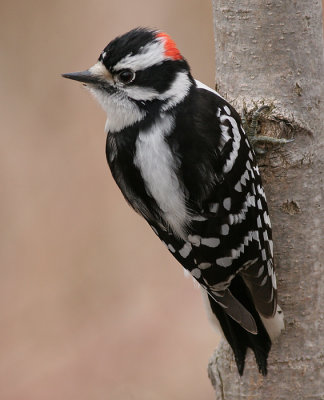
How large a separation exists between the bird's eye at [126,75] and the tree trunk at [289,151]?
0.47m

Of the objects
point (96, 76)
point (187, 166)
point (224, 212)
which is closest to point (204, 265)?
point (224, 212)

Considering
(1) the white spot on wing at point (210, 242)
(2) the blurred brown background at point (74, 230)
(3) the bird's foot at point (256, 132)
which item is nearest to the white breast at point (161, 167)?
(1) the white spot on wing at point (210, 242)

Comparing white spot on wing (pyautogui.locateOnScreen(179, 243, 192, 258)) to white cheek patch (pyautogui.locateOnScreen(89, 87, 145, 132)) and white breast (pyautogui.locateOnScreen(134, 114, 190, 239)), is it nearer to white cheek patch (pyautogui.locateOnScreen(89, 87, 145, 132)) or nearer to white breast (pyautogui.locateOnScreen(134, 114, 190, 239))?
white breast (pyautogui.locateOnScreen(134, 114, 190, 239))

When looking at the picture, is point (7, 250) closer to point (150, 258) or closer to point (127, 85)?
point (150, 258)

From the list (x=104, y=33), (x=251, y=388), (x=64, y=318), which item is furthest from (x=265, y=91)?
(x=64, y=318)

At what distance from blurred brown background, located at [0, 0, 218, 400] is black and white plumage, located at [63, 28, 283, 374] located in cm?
282

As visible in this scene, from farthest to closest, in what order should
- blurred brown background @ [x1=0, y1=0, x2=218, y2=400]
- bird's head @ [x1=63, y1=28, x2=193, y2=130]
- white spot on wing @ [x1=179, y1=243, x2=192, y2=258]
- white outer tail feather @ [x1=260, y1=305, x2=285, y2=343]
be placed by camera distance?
blurred brown background @ [x1=0, y1=0, x2=218, y2=400], white outer tail feather @ [x1=260, y1=305, x2=285, y2=343], white spot on wing @ [x1=179, y1=243, x2=192, y2=258], bird's head @ [x1=63, y1=28, x2=193, y2=130]

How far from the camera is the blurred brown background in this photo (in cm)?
560

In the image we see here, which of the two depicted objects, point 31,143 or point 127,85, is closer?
point 127,85

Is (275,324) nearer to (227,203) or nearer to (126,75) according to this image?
(227,203)

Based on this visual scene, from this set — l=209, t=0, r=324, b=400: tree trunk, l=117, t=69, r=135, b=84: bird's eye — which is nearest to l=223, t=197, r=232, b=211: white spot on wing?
l=209, t=0, r=324, b=400: tree trunk

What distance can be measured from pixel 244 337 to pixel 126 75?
1.13 metres

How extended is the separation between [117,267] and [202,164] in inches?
129

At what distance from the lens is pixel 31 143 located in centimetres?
577
